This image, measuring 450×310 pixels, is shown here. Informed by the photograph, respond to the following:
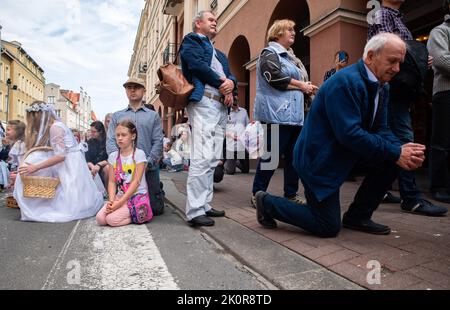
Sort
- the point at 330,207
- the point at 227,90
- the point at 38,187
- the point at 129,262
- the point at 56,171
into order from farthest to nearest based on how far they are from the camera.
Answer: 1. the point at 56,171
2. the point at 38,187
3. the point at 227,90
4. the point at 330,207
5. the point at 129,262

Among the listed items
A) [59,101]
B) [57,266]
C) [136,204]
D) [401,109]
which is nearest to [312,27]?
Result: [401,109]

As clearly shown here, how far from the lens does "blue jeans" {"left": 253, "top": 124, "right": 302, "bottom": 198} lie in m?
3.58

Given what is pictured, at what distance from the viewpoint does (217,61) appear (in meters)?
3.47

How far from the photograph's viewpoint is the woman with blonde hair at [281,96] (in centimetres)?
347

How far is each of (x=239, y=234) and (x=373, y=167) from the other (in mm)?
1207

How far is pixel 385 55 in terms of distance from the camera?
238 centimetres

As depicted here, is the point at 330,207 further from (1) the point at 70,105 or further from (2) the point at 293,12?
(1) the point at 70,105

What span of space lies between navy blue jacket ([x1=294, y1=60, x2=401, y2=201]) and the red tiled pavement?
1.27 ft

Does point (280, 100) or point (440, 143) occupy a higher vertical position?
point (280, 100)

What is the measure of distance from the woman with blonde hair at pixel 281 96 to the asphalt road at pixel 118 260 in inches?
48.1

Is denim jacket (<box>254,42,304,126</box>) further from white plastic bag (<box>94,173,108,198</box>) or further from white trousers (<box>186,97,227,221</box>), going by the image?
white plastic bag (<box>94,173,108,198</box>)

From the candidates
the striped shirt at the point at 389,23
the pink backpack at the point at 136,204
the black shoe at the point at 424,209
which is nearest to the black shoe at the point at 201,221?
the pink backpack at the point at 136,204

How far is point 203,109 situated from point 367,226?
1768mm
